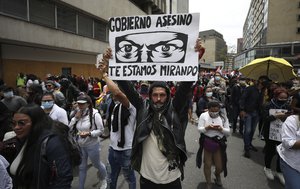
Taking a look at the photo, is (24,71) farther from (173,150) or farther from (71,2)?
(173,150)

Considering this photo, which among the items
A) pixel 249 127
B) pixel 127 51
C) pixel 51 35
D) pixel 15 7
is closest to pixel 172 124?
pixel 127 51

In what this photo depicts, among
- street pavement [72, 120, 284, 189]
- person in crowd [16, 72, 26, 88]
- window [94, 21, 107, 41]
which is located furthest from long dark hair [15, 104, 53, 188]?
window [94, 21, 107, 41]

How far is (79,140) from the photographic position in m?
4.02

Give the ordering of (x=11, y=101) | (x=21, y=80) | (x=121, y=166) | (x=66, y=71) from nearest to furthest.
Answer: (x=121, y=166), (x=11, y=101), (x=21, y=80), (x=66, y=71)

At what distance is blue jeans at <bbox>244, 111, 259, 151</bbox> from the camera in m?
6.16

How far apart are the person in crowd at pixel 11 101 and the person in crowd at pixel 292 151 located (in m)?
5.08

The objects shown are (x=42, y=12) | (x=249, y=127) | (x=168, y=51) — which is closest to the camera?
(x=168, y=51)

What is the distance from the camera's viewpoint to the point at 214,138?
13.6ft

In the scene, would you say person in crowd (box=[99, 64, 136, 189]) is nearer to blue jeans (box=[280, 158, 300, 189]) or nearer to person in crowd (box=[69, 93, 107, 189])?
person in crowd (box=[69, 93, 107, 189])

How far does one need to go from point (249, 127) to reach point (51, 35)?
14.1 m

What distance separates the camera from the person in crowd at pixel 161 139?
2375 millimetres

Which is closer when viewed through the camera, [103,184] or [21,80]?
[103,184]

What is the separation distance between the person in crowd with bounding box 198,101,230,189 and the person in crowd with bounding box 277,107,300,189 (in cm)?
114

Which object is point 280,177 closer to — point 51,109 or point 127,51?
point 127,51
